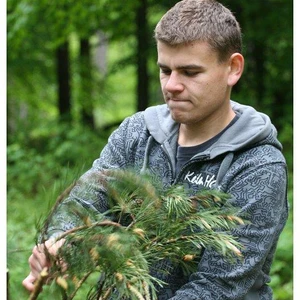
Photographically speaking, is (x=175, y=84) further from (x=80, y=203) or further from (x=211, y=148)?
(x=80, y=203)

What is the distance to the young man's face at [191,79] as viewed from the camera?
2.04m

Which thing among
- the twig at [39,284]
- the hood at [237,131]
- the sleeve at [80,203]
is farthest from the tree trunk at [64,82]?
the twig at [39,284]

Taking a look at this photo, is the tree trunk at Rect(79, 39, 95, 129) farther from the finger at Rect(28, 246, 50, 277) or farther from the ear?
the finger at Rect(28, 246, 50, 277)

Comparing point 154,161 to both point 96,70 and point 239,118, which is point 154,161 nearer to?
point 239,118

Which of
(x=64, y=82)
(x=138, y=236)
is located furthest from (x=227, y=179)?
(x=64, y=82)

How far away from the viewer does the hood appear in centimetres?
211

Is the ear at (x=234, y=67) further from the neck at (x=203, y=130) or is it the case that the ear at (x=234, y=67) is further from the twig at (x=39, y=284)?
the twig at (x=39, y=284)

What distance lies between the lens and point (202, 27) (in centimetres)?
210

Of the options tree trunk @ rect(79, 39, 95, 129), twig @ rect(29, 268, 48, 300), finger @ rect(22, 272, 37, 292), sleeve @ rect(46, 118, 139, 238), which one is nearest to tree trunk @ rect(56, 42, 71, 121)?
tree trunk @ rect(79, 39, 95, 129)

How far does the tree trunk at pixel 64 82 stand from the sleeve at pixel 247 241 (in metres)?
10.1

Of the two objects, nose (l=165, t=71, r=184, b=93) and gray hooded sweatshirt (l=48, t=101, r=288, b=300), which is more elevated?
nose (l=165, t=71, r=184, b=93)

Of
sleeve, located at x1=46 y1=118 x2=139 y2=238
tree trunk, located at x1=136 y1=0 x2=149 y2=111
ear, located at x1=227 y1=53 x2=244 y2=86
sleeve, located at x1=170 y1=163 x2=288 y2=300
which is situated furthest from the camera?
tree trunk, located at x1=136 y1=0 x2=149 y2=111

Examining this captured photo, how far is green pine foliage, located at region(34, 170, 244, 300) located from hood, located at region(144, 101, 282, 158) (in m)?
0.21

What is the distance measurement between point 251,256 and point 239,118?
50 centimetres
